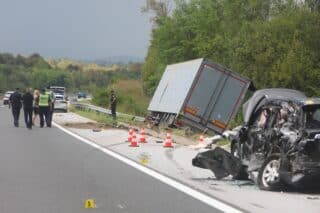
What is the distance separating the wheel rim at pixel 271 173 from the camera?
37.2 ft

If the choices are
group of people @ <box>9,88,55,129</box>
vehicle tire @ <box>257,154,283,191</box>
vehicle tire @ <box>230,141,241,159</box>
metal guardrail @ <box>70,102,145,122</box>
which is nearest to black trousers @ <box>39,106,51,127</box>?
group of people @ <box>9,88,55,129</box>

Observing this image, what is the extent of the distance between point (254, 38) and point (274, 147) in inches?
1248

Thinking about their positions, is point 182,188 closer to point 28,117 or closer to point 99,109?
point 28,117

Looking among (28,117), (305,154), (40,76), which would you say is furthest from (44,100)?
(40,76)

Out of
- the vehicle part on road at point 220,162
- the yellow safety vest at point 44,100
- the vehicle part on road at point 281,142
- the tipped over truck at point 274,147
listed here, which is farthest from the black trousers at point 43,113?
the vehicle part on road at point 220,162

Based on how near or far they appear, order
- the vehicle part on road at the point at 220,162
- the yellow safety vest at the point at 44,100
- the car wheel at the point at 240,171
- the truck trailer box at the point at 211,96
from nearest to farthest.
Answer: the vehicle part on road at the point at 220,162, the car wheel at the point at 240,171, the truck trailer box at the point at 211,96, the yellow safety vest at the point at 44,100

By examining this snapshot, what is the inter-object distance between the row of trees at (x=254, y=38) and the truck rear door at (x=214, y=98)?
12848mm

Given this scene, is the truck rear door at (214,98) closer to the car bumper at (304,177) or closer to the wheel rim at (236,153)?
the wheel rim at (236,153)

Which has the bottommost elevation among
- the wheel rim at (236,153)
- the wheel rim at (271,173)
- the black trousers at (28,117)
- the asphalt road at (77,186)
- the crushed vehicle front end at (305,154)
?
the black trousers at (28,117)

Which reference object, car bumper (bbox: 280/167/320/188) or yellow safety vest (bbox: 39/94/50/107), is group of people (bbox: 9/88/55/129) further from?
car bumper (bbox: 280/167/320/188)

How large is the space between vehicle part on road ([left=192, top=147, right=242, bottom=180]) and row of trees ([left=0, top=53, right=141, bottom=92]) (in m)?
120

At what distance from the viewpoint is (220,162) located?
41.5 feet

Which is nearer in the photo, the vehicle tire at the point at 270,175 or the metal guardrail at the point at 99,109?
the vehicle tire at the point at 270,175

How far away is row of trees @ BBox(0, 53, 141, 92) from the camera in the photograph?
488 feet
